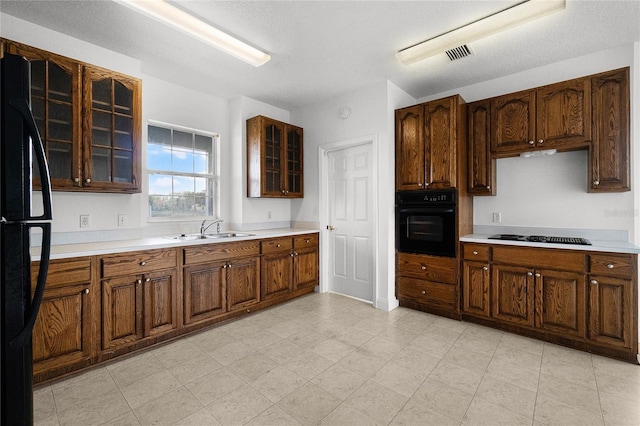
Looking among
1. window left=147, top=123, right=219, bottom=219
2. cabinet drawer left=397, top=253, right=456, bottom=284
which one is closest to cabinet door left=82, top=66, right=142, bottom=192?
window left=147, top=123, right=219, bottom=219

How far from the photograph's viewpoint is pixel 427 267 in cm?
348

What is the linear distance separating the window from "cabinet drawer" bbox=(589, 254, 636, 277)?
13.8 ft

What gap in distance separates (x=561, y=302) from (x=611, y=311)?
33cm

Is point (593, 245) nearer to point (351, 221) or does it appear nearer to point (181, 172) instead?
point (351, 221)

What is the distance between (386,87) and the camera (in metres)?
3.58

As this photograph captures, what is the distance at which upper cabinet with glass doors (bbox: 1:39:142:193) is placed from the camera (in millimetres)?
2344

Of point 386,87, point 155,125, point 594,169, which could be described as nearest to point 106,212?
point 155,125

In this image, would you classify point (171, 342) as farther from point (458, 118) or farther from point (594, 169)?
point (594, 169)

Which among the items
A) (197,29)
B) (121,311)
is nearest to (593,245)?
(197,29)

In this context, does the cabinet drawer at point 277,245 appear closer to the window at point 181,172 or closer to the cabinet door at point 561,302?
the window at point 181,172

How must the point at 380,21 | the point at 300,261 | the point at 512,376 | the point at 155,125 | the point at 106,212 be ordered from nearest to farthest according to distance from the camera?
the point at 512,376 → the point at 380,21 → the point at 106,212 → the point at 155,125 → the point at 300,261

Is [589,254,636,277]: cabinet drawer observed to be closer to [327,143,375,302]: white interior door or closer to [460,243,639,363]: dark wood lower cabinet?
[460,243,639,363]: dark wood lower cabinet

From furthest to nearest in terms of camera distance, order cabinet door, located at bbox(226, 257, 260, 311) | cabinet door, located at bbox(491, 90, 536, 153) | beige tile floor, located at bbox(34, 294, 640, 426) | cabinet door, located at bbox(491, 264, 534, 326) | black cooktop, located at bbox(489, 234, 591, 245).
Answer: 1. cabinet door, located at bbox(226, 257, 260, 311)
2. cabinet door, located at bbox(491, 90, 536, 153)
3. cabinet door, located at bbox(491, 264, 534, 326)
4. black cooktop, located at bbox(489, 234, 591, 245)
5. beige tile floor, located at bbox(34, 294, 640, 426)

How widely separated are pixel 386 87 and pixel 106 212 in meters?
3.41
